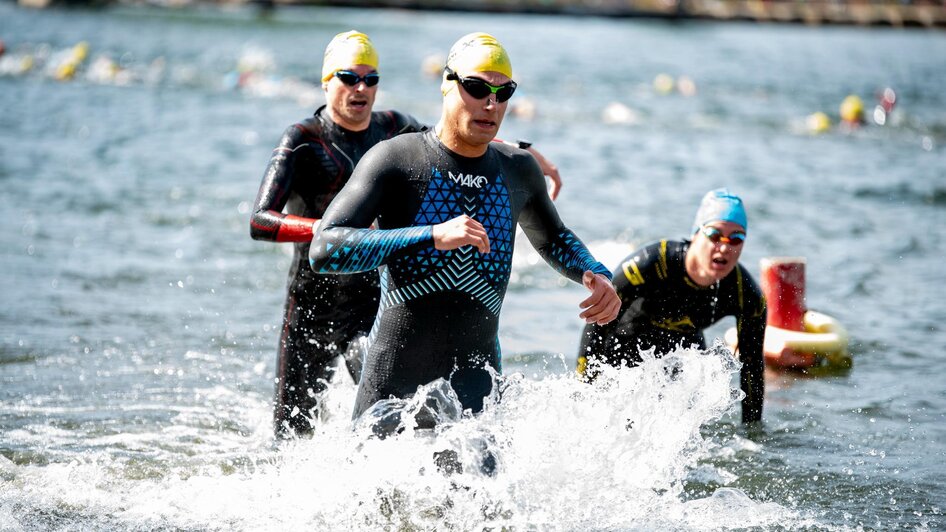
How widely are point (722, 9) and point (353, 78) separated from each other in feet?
213

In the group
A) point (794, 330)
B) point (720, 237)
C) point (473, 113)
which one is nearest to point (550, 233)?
point (473, 113)

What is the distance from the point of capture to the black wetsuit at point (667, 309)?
5.84 m

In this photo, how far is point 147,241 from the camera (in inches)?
475

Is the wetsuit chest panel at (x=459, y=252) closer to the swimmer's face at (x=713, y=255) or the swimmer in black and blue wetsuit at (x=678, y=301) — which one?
the swimmer in black and blue wetsuit at (x=678, y=301)

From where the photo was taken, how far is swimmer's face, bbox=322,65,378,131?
5516 millimetres

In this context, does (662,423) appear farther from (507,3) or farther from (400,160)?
(507,3)

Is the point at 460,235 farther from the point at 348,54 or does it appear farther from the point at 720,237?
the point at 720,237

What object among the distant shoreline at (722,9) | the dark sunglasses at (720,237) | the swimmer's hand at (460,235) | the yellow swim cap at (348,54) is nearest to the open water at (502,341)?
the dark sunglasses at (720,237)

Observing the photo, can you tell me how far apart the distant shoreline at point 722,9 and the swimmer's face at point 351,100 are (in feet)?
183

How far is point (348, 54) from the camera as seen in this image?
5484 mm

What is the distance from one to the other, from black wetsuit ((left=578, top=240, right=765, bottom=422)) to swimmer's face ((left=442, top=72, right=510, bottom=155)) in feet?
6.25

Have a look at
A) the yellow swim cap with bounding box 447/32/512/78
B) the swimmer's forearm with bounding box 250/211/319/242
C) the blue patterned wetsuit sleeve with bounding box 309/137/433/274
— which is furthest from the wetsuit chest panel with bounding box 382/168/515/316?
the swimmer's forearm with bounding box 250/211/319/242

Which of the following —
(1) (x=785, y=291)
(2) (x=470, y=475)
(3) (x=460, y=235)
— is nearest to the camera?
(3) (x=460, y=235)

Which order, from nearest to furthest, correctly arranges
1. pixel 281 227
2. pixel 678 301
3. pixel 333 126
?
1. pixel 281 227
2. pixel 333 126
3. pixel 678 301
